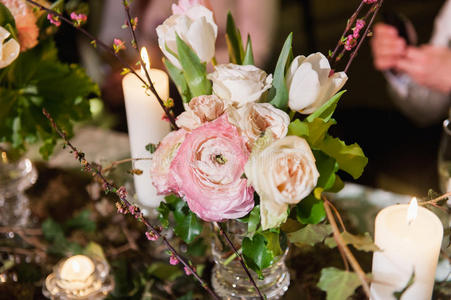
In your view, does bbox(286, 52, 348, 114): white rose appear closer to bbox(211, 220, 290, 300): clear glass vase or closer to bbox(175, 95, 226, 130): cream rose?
bbox(175, 95, 226, 130): cream rose

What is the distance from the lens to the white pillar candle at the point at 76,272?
0.73 meters

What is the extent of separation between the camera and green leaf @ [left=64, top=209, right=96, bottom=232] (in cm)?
89

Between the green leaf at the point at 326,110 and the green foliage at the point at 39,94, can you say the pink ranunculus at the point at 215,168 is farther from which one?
the green foliage at the point at 39,94

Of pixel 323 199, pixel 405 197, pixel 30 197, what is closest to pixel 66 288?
pixel 30 197

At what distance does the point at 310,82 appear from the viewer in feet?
1.61

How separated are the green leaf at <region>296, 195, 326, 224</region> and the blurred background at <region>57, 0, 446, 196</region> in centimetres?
86

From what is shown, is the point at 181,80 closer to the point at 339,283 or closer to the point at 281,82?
the point at 281,82

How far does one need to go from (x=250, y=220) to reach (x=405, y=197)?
0.53 meters

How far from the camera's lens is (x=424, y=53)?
4.82 ft

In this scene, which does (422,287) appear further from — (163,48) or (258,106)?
(163,48)

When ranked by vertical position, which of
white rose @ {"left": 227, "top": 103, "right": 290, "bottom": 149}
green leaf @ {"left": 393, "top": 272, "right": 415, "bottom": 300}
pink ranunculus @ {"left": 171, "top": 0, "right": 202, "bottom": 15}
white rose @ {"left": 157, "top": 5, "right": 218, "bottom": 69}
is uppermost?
pink ranunculus @ {"left": 171, "top": 0, "right": 202, "bottom": 15}

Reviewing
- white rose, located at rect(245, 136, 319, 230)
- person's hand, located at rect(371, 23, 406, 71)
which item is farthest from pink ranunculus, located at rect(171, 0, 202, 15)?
person's hand, located at rect(371, 23, 406, 71)

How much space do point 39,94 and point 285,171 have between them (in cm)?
54

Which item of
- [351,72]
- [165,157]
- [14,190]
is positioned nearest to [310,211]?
[165,157]
